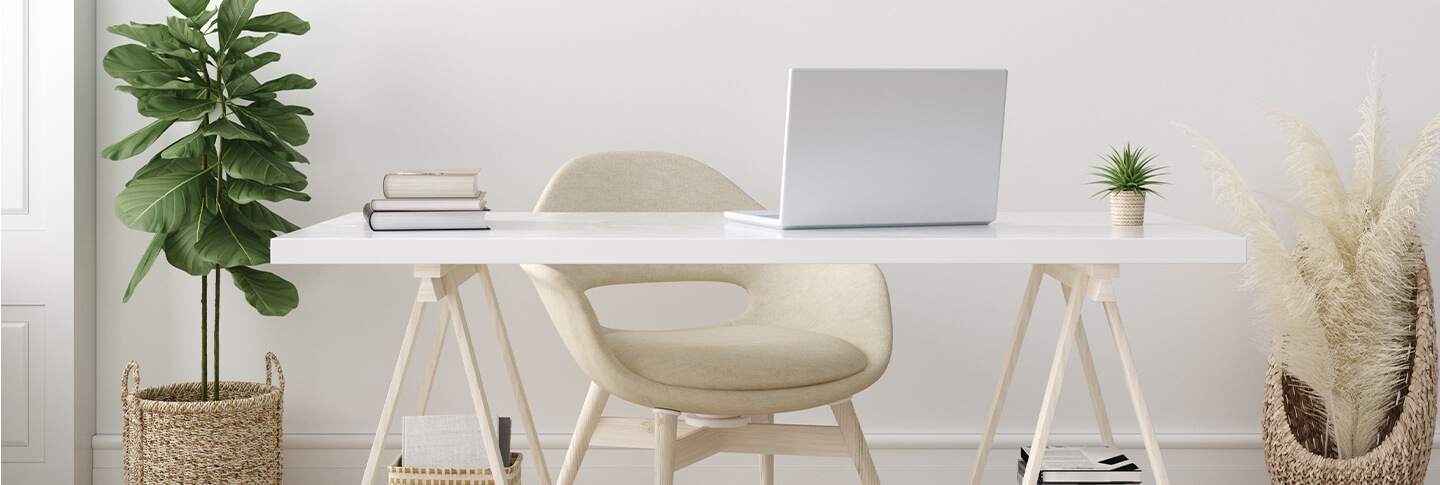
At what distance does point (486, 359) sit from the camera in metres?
2.69

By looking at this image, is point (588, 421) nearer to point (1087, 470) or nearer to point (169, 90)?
point (1087, 470)

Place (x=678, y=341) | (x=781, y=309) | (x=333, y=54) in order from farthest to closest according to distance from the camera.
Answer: (x=333, y=54) < (x=781, y=309) < (x=678, y=341)

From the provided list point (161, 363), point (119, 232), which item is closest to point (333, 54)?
point (119, 232)

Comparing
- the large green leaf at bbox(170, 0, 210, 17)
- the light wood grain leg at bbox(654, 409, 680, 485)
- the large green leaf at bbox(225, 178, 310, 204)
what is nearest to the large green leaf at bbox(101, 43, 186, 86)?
the large green leaf at bbox(170, 0, 210, 17)

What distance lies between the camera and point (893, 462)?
2754 mm

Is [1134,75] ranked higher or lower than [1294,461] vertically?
higher

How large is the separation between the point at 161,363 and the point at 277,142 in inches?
28.3

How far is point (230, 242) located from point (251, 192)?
113mm

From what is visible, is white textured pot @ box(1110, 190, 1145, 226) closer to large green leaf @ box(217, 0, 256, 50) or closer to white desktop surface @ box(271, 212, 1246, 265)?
white desktop surface @ box(271, 212, 1246, 265)

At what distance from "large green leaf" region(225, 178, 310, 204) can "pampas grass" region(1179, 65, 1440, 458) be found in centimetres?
201

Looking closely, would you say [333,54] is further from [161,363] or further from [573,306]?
[573,306]

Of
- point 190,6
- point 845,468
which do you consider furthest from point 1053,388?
point 190,6

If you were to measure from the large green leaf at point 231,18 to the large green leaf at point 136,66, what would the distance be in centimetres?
13

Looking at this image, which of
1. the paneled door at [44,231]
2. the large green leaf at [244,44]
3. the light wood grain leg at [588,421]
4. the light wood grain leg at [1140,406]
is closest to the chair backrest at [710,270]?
the light wood grain leg at [588,421]
